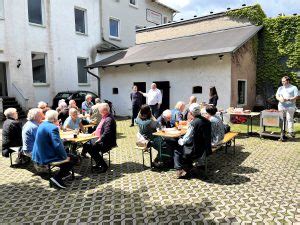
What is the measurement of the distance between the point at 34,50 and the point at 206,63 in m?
10.9

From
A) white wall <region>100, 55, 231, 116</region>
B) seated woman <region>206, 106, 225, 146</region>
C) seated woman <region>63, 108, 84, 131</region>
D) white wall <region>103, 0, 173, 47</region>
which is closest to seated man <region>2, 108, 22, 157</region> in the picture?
seated woman <region>63, 108, 84, 131</region>

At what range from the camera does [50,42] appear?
1755 cm

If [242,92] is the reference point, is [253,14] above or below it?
above

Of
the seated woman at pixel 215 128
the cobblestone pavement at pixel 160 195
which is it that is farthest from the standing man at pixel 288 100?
the seated woman at pixel 215 128

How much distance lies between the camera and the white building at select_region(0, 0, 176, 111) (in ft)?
51.2

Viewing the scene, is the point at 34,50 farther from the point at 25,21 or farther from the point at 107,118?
the point at 107,118

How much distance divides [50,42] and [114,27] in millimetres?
7095

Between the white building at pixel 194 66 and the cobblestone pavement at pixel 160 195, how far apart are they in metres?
5.83

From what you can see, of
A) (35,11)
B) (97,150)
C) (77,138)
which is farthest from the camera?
(35,11)

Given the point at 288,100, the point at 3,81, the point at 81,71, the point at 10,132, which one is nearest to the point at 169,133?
the point at 10,132

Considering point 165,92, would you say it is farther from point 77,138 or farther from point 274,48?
point 77,138

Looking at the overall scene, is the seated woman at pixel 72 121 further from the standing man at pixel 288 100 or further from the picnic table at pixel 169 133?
the standing man at pixel 288 100

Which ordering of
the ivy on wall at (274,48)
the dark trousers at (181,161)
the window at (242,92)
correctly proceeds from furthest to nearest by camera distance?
the ivy on wall at (274,48)
the window at (242,92)
the dark trousers at (181,161)

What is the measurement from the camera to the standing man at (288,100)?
8648 mm
